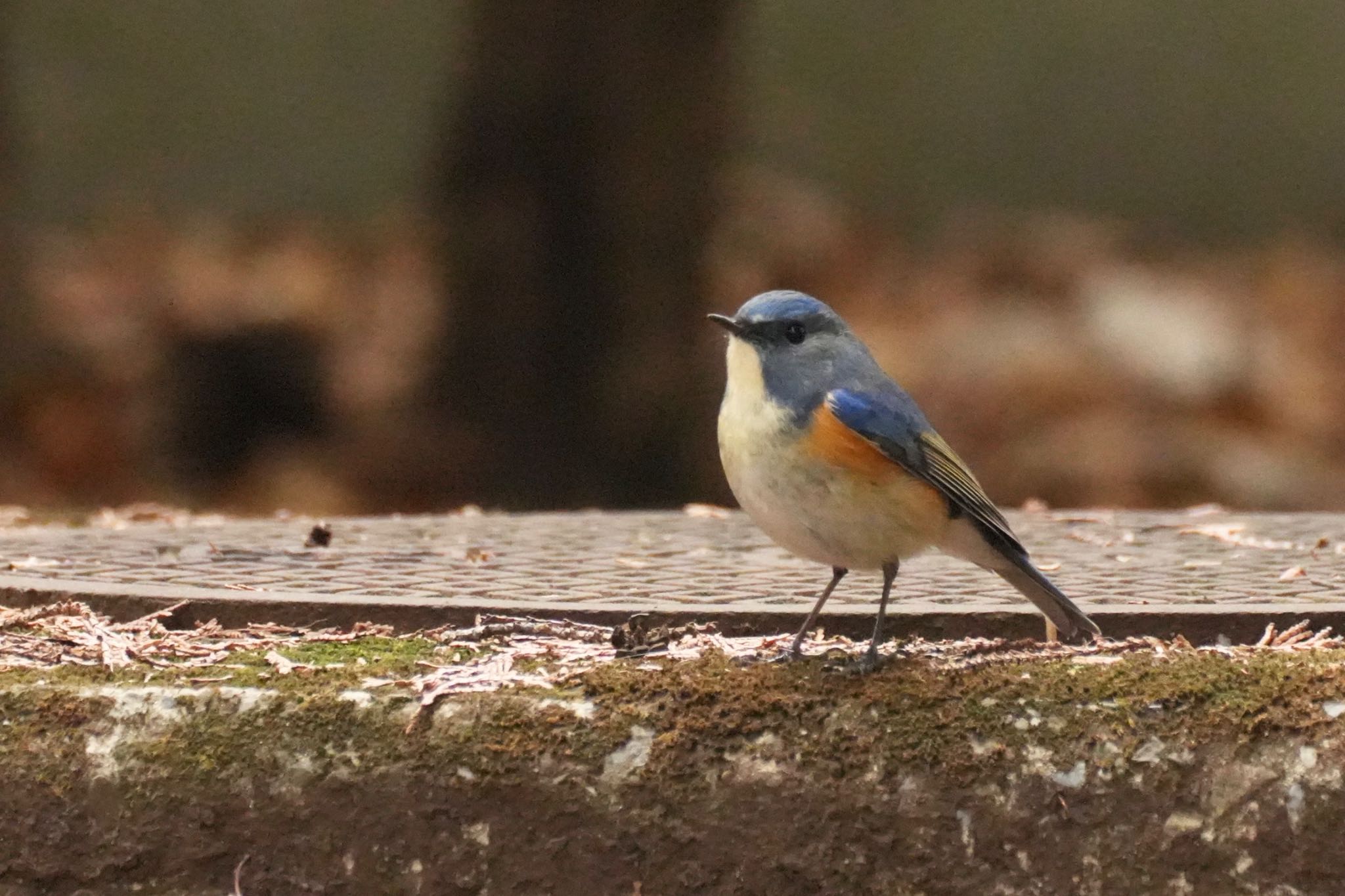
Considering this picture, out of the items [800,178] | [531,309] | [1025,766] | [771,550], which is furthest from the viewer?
[800,178]

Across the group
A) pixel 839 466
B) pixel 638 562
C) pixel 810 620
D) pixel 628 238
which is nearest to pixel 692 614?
pixel 810 620

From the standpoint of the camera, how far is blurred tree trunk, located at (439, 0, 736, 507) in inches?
292

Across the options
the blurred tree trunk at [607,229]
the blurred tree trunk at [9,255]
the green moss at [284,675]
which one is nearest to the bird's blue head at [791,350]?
the green moss at [284,675]

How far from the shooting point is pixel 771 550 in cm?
393

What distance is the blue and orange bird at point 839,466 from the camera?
2783 mm

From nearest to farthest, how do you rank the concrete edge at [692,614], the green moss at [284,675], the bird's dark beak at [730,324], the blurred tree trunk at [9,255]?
the green moss at [284,675] → the concrete edge at [692,614] → the bird's dark beak at [730,324] → the blurred tree trunk at [9,255]

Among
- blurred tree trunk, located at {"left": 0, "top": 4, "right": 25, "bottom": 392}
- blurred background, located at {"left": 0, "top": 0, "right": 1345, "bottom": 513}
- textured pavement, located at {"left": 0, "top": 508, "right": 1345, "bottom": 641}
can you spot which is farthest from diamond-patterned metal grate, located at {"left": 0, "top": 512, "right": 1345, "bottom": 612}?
blurred tree trunk, located at {"left": 0, "top": 4, "right": 25, "bottom": 392}

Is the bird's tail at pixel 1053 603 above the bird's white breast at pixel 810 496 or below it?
below

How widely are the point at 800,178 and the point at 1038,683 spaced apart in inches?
338

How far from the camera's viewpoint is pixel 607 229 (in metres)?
7.44

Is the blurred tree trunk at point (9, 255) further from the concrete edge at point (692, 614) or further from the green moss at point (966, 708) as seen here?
the green moss at point (966, 708)

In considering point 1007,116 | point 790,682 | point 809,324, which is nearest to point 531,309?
point 1007,116

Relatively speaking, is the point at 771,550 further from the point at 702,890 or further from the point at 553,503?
the point at 553,503

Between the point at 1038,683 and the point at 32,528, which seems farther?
the point at 32,528
